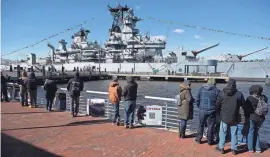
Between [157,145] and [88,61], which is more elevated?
[88,61]

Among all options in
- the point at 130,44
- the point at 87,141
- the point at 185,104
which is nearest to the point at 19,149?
the point at 87,141

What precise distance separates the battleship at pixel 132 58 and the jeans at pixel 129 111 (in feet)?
166

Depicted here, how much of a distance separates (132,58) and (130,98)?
7092 cm

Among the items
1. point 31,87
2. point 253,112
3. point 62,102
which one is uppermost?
point 31,87

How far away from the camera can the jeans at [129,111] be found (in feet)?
28.6

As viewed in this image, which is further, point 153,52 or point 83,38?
point 83,38

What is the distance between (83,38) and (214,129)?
317ft

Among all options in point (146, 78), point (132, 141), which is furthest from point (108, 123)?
point (146, 78)

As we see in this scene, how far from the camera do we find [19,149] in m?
6.39

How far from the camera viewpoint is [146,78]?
66125 millimetres

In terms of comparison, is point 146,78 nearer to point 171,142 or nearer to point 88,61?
point 88,61

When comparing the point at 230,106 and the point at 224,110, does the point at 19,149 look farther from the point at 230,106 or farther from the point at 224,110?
the point at 230,106

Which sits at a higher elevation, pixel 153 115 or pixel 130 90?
pixel 130 90

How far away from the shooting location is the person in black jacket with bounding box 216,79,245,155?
6.11 m
